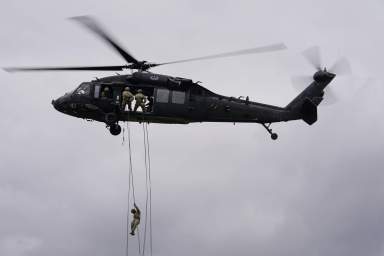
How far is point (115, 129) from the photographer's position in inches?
1405

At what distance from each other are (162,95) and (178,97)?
788 millimetres

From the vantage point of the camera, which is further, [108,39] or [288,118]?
[288,118]

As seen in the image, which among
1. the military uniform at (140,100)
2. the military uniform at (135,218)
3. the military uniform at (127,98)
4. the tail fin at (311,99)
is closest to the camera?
the military uniform at (135,218)

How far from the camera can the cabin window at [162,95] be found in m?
35.0

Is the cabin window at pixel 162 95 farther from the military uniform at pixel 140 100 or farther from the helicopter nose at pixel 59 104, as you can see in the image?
the helicopter nose at pixel 59 104

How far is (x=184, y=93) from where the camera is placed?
3541 cm

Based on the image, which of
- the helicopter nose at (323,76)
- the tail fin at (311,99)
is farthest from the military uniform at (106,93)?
the helicopter nose at (323,76)

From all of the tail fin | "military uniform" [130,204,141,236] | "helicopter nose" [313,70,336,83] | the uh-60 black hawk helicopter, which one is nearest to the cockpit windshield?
the uh-60 black hawk helicopter

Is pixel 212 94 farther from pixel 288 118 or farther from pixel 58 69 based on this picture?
pixel 58 69

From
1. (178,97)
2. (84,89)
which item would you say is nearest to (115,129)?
(84,89)

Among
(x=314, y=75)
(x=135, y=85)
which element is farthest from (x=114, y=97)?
(x=314, y=75)

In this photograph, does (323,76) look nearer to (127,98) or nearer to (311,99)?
(311,99)

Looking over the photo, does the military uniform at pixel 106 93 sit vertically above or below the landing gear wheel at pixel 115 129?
above

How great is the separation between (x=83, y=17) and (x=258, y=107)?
9923mm
